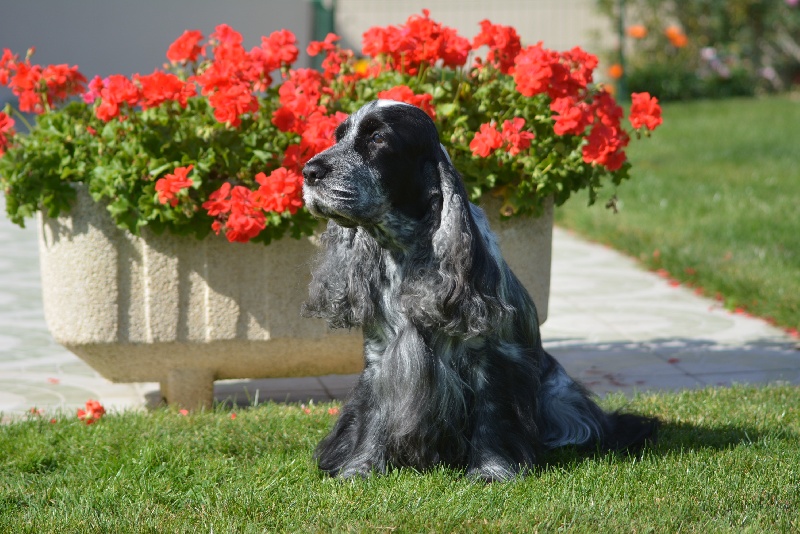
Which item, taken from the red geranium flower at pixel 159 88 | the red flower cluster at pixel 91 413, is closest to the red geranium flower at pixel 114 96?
the red geranium flower at pixel 159 88

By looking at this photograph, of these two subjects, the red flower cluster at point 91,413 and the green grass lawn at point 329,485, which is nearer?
the green grass lawn at point 329,485

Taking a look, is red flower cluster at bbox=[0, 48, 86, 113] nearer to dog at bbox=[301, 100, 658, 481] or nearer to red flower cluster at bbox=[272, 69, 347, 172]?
red flower cluster at bbox=[272, 69, 347, 172]

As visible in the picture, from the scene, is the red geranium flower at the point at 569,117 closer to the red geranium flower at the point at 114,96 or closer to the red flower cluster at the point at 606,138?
the red flower cluster at the point at 606,138

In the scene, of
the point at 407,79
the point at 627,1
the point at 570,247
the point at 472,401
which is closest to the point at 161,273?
the point at 407,79

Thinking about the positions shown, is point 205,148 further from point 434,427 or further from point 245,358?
point 434,427

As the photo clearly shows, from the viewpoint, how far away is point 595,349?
600 centimetres

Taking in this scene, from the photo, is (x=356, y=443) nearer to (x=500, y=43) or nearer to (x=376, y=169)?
(x=376, y=169)

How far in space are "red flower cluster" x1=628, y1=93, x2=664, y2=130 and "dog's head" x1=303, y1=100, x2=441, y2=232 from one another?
1580 millimetres

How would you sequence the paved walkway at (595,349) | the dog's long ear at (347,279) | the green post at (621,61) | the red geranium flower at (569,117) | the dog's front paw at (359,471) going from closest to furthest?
the dog's long ear at (347,279) < the dog's front paw at (359,471) < the red geranium flower at (569,117) < the paved walkway at (595,349) < the green post at (621,61)

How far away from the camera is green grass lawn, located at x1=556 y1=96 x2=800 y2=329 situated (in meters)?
7.13

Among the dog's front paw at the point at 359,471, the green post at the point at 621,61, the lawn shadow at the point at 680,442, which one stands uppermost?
the green post at the point at 621,61

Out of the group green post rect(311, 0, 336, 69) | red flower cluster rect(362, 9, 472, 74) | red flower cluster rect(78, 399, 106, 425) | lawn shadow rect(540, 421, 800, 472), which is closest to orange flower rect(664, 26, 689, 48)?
green post rect(311, 0, 336, 69)

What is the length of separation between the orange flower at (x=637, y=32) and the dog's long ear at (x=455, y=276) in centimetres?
1517

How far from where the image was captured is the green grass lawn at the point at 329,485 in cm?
327
